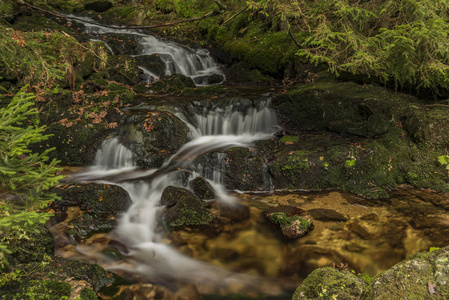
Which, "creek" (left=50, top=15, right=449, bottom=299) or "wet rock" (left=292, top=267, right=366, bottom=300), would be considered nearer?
Result: "wet rock" (left=292, top=267, right=366, bottom=300)

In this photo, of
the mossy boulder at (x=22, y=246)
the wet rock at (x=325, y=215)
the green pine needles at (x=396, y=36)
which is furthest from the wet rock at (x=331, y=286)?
the green pine needles at (x=396, y=36)

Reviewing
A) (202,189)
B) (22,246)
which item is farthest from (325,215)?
(22,246)

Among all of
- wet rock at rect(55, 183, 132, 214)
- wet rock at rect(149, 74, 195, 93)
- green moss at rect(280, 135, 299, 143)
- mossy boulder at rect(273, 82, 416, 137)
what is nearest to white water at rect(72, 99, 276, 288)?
wet rock at rect(55, 183, 132, 214)

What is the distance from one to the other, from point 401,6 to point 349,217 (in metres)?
5.28

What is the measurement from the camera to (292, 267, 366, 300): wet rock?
227 centimetres

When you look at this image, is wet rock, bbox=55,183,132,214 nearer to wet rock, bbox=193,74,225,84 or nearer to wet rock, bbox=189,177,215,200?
wet rock, bbox=189,177,215,200

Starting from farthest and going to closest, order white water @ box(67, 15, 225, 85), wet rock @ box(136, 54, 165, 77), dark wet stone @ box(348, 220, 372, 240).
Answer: white water @ box(67, 15, 225, 85) < wet rock @ box(136, 54, 165, 77) < dark wet stone @ box(348, 220, 372, 240)

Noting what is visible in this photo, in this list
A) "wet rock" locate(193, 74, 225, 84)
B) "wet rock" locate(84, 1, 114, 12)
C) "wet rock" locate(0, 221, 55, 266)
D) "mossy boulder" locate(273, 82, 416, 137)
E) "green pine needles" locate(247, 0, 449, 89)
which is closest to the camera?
"wet rock" locate(0, 221, 55, 266)

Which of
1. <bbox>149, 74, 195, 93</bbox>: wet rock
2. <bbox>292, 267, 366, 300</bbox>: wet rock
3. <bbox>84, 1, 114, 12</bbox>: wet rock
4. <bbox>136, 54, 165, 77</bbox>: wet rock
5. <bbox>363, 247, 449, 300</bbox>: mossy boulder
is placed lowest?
<bbox>292, 267, 366, 300</bbox>: wet rock

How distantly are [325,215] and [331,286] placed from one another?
11.7 ft

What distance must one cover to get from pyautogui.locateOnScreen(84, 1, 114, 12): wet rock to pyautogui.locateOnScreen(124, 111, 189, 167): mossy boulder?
15850mm

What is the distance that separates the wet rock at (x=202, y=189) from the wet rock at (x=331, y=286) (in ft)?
13.7

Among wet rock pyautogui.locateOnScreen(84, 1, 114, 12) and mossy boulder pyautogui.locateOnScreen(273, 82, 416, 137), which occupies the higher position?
wet rock pyautogui.locateOnScreen(84, 1, 114, 12)

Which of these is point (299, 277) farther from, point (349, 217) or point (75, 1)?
point (75, 1)
